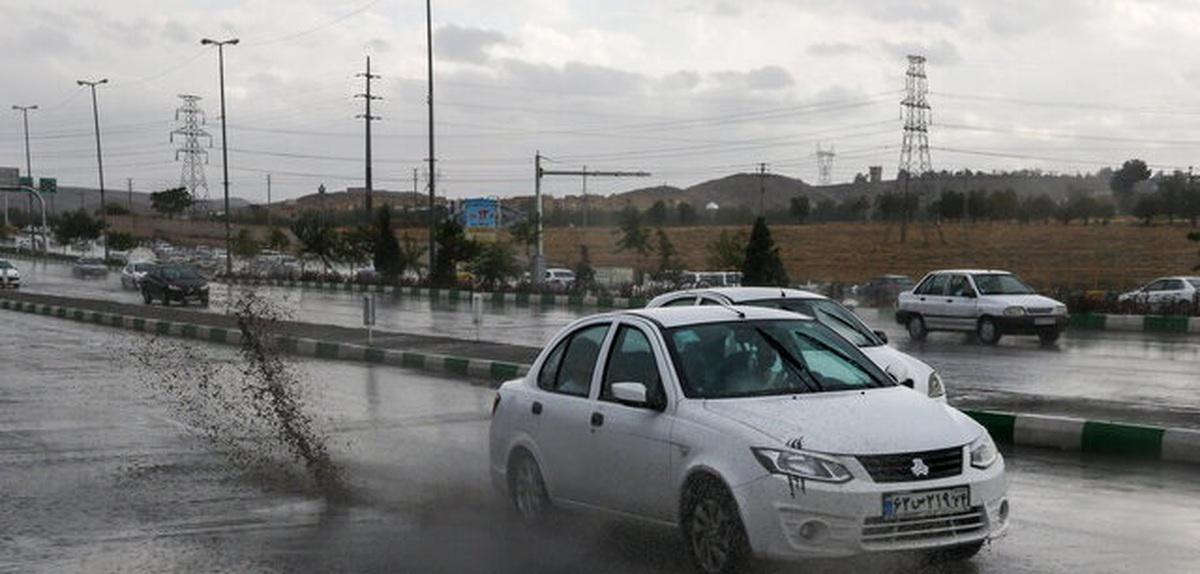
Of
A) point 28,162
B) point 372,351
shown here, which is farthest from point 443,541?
point 28,162

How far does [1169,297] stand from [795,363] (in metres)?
29.3

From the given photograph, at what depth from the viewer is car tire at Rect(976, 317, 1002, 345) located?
2445cm

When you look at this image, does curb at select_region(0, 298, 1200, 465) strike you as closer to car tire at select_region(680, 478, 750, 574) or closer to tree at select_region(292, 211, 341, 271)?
car tire at select_region(680, 478, 750, 574)

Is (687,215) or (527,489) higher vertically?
(687,215)

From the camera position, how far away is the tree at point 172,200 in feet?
354

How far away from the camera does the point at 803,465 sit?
19.3ft

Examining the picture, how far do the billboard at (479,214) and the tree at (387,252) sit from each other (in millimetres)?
16554

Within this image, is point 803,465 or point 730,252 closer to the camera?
point 803,465

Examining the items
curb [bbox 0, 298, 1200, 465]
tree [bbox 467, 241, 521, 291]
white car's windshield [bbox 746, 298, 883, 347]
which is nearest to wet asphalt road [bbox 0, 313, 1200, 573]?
curb [bbox 0, 298, 1200, 465]

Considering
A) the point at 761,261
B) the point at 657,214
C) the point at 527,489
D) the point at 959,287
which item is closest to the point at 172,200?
the point at 657,214

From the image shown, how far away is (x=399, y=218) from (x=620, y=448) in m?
132

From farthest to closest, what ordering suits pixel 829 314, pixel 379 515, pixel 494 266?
pixel 494 266 → pixel 829 314 → pixel 379 515

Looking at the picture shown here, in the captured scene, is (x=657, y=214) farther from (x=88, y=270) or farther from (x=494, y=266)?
(x=494, y=266)

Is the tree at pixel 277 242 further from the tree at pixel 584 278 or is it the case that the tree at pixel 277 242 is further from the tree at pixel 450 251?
the tree at pixel 584 278
